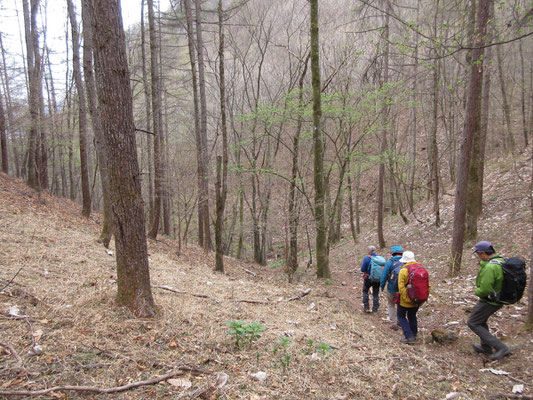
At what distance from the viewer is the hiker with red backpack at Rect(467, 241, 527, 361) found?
14.7 ft

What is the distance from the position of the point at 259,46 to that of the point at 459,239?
12131mm

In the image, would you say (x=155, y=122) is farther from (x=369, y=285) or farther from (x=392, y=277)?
(x=392, y=277)

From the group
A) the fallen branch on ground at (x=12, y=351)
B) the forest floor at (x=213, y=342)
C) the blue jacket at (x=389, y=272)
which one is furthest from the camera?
the blue jacket at (x=389, y=272)

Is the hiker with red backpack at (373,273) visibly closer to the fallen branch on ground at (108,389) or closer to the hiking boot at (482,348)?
the hiking boot at (482,348)

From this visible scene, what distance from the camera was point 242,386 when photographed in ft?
10.3

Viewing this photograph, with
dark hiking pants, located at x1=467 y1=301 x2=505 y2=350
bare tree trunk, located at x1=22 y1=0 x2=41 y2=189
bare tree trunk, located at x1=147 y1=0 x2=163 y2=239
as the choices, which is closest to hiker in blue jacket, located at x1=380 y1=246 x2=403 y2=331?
dark hiking pants, located at x1=467 y1=301 x2=505 y2=350

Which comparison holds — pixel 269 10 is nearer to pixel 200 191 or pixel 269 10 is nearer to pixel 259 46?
pixel 259 46

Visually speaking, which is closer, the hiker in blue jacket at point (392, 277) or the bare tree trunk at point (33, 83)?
the hiker in blue jacket at point (392, 277)

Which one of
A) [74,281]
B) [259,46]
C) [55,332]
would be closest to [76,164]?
[259,46]

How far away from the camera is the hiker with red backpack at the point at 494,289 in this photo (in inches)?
176

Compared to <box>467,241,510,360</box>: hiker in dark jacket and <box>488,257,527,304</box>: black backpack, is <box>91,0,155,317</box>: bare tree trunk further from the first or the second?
<box>488,257,527,304</box>: black backpack

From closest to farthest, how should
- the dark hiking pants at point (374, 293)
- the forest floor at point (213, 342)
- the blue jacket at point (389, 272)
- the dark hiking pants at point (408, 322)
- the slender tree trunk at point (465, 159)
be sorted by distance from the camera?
1. the forest floor at point (213, 342)
2. the dark hiking pants at point (408, 322)
3. the blue jacket at point (389, 272)
4. the dark hiking pants at point (374, 293)
5. the slender tree trunk at point (465, 159)

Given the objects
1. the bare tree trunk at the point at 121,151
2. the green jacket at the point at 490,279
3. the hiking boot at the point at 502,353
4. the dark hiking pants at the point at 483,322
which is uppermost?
the bare tree trunk at the point at 121,151

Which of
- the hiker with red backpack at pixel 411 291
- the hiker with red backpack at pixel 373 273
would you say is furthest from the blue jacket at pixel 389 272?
the hiker with red backpack at pixel 373 273
